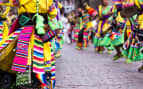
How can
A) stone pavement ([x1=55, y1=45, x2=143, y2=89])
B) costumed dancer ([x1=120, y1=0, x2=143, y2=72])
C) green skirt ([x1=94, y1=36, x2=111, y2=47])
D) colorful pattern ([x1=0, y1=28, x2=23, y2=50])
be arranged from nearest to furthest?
colorful pattern ([x1=0, y1=28, x2=23, y2=50]) → stone pavement ([x1=55, y1=45, x2=143, y2=89]) → costumed dancer ([x1=120, y1=0, x2=143, y2=72]) → green skirt ([x1=94, y1=36, x2=111, y2=47])

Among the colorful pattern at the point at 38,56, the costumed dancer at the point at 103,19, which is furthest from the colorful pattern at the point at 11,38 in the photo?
the costumed dancer at the point at 103,19

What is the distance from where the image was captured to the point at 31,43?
182 inches

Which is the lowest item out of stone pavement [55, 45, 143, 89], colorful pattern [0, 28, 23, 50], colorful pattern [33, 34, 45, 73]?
stone pavement [55, 45, 143, 89]

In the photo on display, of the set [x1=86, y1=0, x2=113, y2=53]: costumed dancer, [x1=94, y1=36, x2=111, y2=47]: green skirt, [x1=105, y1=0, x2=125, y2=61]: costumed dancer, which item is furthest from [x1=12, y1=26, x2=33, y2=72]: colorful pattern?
[x1=86, y1=0, x2=113, y2=53]: costumed dancer

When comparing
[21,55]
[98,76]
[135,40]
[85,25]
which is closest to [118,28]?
[135,40]

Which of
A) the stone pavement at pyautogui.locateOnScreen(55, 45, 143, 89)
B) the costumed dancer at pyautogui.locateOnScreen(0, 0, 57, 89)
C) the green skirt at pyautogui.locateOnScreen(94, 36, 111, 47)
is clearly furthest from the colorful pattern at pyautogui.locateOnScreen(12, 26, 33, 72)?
the green skirt at pyautogui.locateOnScreen(94, 36, 111, 47)

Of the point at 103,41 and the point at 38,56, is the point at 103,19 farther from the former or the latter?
the point at 38,56

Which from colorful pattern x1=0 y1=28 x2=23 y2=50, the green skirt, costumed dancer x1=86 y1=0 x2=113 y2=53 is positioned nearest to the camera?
colorful pattern x1=0 y1=28 x2=23 y2=50

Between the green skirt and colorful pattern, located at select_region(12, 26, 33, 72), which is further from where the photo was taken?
the green skirt

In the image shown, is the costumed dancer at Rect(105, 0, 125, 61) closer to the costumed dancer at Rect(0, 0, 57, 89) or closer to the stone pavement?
the stone pavement

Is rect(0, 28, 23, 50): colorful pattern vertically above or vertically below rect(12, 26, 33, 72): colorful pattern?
above

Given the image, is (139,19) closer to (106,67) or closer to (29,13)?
(106,67)

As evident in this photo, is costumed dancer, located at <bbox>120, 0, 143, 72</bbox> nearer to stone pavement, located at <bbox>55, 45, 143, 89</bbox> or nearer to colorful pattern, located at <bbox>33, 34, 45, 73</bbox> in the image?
stone pavement, located at <bbox>55, 45, 143, 89</bbox>

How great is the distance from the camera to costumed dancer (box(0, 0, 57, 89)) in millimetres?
4523
